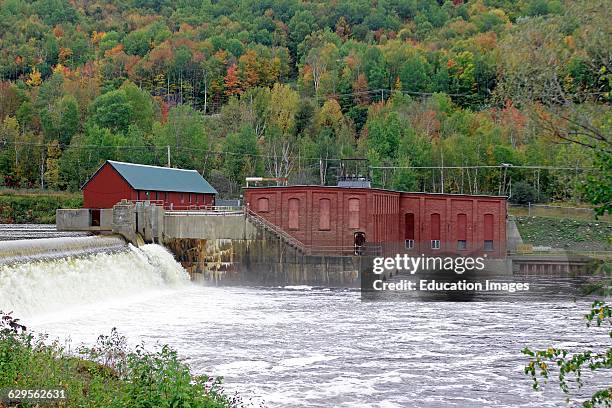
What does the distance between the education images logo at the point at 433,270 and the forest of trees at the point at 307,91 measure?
23.0ft

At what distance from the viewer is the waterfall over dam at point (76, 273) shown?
2767 centimetres

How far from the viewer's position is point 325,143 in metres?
88.8

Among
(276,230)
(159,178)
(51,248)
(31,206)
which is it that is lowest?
(51,248)

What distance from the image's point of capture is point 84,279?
32.5 meters

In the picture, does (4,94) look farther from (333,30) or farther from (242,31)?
(333,30)

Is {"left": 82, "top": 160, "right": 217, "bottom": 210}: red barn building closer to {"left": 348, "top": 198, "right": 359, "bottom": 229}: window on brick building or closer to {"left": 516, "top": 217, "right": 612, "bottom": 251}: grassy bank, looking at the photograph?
{"left": 348, "top": 198, "right": 359, "bottom": 229}: window on brick building

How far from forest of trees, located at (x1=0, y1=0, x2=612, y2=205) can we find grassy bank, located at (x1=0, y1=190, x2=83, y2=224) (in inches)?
208

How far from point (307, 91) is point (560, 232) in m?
70.4

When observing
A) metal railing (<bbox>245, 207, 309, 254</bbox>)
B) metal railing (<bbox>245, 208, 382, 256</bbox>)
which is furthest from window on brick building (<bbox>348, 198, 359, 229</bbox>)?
metal railing (<bbox>245, 207, 309, 254</bbox>)

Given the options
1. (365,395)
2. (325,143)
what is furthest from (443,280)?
(325,143)

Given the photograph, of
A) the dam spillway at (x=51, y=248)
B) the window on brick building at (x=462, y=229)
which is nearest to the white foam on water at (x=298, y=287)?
the dam spillway at (x=51, y=248)

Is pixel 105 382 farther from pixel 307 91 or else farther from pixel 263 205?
pixel 307 91

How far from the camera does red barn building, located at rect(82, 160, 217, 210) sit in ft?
160

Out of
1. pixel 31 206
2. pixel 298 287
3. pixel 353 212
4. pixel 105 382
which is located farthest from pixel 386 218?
pixel 31 206
